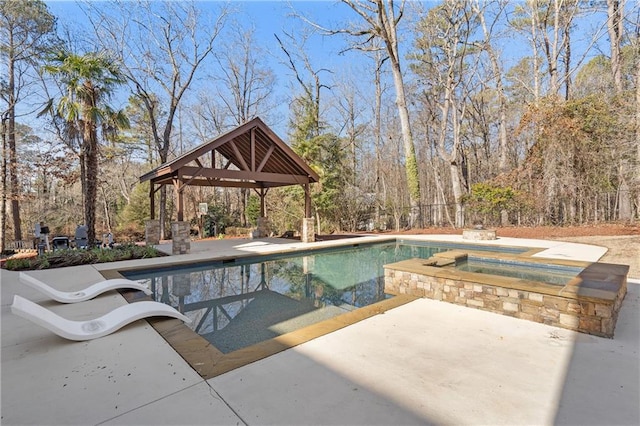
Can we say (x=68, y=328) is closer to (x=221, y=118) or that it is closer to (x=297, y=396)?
(x=297, y=396)

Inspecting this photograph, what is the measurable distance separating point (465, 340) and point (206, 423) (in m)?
2.60

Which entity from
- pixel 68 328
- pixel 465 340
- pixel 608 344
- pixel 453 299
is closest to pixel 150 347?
pixel 68 328

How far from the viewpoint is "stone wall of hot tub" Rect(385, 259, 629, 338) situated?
3.26 metres

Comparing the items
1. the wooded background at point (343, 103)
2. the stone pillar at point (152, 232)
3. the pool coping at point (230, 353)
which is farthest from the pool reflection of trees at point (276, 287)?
the wooded background at point (343, 103)

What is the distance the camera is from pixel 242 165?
11.8 m

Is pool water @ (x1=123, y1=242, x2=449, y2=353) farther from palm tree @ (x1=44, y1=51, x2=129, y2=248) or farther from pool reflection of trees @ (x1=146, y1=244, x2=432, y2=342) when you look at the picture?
palm tree @ (x1=44, y1=51, x2=129, y2=248)

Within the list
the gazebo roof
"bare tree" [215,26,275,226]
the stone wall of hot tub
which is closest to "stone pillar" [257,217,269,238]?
the gazebo roof

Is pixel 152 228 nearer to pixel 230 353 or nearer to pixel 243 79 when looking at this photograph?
pixel 230 353

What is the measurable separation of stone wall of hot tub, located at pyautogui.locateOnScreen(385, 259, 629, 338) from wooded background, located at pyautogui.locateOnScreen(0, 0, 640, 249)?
971 cm

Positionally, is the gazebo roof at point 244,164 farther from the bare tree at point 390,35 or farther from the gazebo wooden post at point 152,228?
the bare tree at point 390,35

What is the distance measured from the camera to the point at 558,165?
11867mm

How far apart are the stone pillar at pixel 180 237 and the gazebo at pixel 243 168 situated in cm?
9

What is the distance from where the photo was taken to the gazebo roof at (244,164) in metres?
9.44

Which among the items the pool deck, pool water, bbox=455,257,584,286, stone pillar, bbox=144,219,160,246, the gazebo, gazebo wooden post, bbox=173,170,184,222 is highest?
the gazebo
